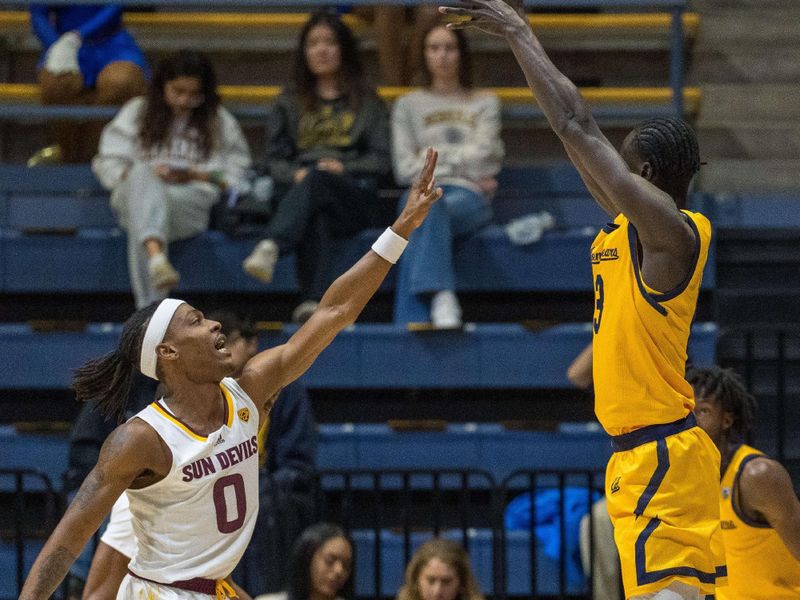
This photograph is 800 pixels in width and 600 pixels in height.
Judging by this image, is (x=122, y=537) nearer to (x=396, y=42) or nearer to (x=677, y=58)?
(x=677, y=58)

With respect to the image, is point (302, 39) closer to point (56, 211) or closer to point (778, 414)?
point (56, 211)

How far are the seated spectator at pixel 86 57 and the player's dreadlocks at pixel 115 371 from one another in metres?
4.59

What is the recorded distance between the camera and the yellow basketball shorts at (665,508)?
4539 mm

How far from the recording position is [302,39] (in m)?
8.88

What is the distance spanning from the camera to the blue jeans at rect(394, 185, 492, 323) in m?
8.29

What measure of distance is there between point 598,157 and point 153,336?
1.60 metres

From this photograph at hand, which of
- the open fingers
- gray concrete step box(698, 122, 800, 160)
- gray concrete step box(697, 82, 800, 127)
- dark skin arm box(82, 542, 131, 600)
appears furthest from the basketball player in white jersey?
gray concrete step box(697, 82, 800, 127)

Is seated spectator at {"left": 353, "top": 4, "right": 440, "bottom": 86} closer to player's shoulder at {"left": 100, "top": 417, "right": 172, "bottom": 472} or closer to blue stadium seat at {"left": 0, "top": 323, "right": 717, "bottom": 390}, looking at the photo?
blue stadium seat at {"left": 0, "top": 323, "right": 717, "bottom": 390}

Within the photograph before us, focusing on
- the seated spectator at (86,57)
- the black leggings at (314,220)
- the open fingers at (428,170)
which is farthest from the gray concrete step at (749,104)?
the open fingers at (428,170)

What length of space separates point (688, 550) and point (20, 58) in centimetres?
750

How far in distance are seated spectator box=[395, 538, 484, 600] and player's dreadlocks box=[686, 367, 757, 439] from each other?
5.03 feet

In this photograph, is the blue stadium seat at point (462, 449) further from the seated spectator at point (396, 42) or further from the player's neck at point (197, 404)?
the player's neck at point (197, 404)

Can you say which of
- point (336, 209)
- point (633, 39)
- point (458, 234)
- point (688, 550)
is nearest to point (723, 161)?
point (633, 39)

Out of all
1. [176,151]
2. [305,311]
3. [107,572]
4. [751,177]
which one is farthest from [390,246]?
[751,177]
